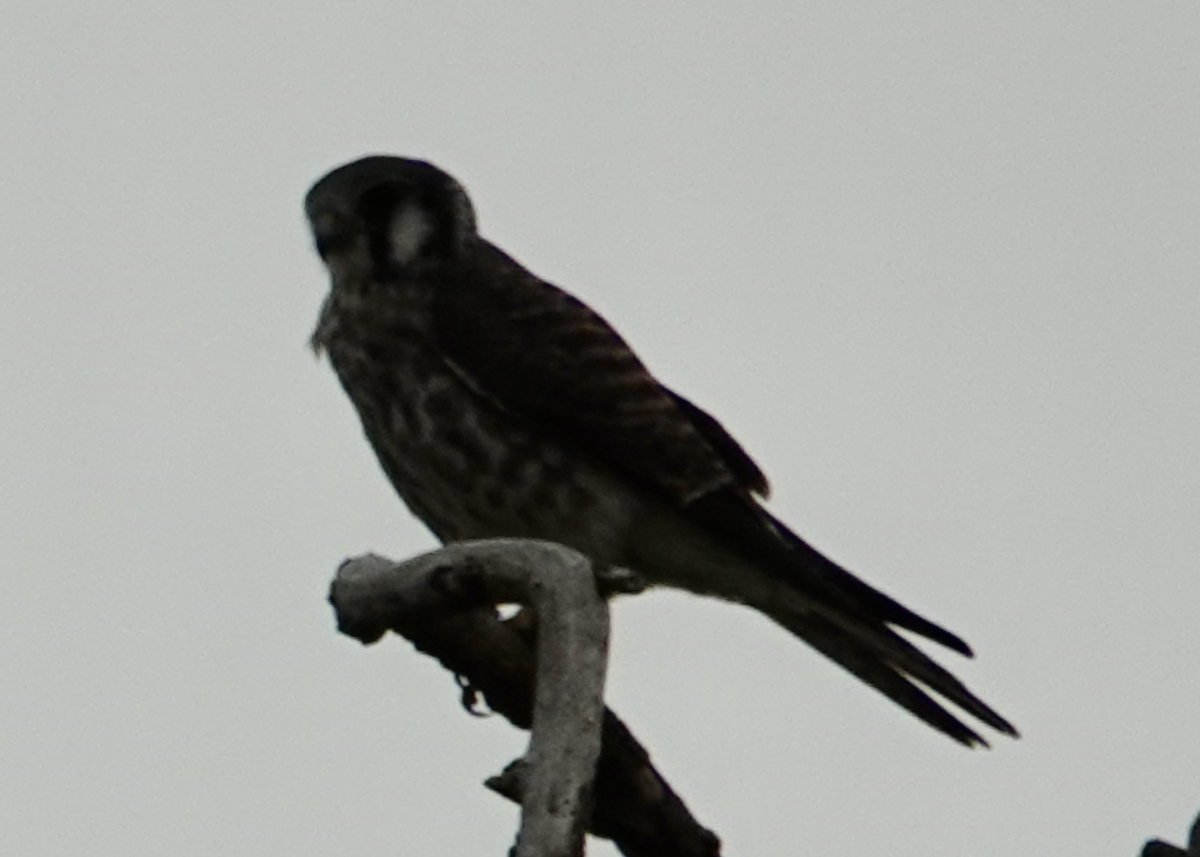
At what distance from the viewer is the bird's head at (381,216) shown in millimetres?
5047

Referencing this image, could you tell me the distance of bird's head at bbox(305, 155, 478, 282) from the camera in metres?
5.05

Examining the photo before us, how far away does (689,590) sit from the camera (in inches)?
192

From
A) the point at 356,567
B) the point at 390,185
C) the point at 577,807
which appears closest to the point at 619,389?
the point at 390,185

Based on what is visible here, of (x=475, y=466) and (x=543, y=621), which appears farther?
(x=475, y=466)

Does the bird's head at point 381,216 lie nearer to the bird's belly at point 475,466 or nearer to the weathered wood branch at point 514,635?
the bird's belly at point 475,466

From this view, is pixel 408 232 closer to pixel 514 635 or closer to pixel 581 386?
pixel 581 386

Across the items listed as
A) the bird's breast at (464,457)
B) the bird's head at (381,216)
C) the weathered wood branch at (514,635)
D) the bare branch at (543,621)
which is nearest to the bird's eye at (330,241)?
the bird's head at (381,216)

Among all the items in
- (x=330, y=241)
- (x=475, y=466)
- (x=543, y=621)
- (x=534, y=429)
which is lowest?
(x=543, y=621)

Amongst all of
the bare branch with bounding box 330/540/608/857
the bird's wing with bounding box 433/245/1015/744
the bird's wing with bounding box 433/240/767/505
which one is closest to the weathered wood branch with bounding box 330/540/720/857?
the bare branch with bounding box 330/540/608/857

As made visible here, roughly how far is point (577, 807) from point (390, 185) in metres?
3.40

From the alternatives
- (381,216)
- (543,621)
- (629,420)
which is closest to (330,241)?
(381,216)

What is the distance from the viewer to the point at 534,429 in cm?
484

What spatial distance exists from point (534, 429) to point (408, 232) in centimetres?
55

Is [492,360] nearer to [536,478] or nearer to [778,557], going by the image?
[536,478]
